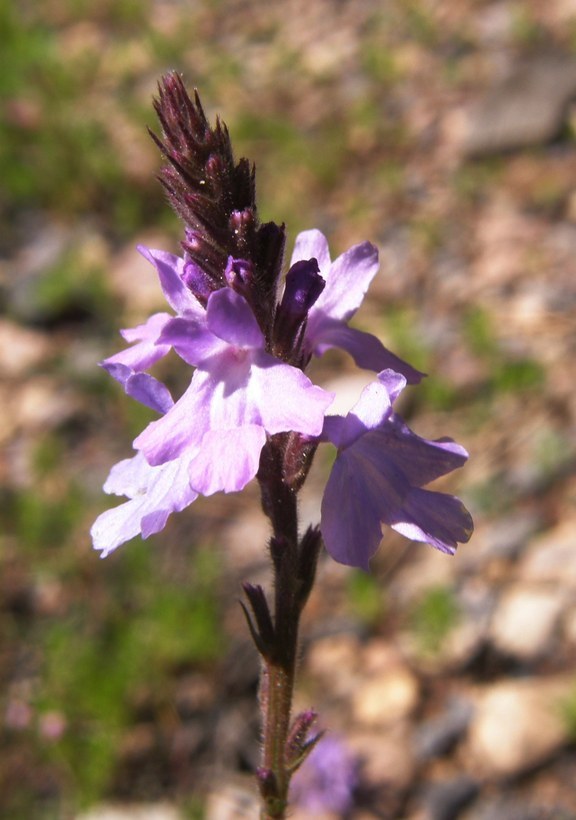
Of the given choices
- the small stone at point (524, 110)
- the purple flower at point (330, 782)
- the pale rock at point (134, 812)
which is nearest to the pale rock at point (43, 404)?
the pale rock at point (134, 812)

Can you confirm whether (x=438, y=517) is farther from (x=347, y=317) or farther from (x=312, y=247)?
(x=312, y=247)

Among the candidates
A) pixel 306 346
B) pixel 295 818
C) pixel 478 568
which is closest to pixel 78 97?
pixel 478 568

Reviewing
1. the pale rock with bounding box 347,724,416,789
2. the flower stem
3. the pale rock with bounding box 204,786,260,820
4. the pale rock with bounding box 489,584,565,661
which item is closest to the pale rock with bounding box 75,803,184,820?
the pale rock with bounding box 204,786,260,820

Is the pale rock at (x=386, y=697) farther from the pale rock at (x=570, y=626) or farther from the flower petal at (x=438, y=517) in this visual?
the flower petal at (x=438, y=517)

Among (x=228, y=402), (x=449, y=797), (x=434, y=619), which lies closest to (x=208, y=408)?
(x=228, y=402)

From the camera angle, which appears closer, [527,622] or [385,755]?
[385,755]

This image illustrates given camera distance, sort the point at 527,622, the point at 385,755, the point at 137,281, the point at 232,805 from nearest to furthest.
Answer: the point at 232,805
the point at 385,755
the point at 527,622
the point at 137,281

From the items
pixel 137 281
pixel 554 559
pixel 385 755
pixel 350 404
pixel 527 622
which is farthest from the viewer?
pixel 137 281
